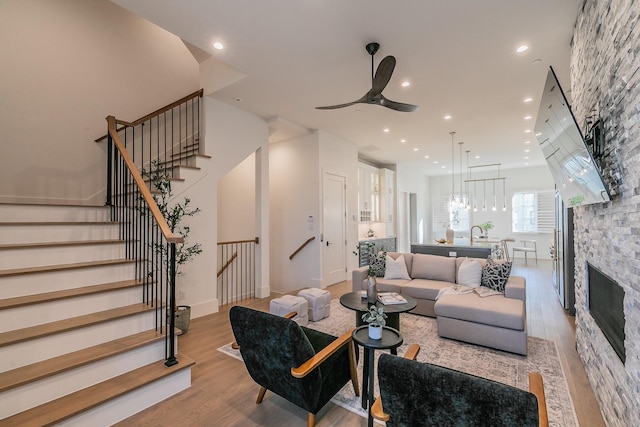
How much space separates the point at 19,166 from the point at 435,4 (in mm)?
5508

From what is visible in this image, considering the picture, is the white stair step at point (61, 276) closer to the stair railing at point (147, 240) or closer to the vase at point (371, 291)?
the stair railing at point (147, 240)

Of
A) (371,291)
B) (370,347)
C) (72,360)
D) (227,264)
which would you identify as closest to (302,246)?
(227,264)

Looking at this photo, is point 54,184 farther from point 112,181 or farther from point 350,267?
point 350,267

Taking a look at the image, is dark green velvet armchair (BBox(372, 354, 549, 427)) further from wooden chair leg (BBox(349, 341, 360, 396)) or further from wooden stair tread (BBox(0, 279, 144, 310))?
wooden stair tread (BBox(0, 279, 144, 310))

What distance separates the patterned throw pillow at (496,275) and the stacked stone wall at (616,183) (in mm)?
1211

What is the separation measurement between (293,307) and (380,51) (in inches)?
126

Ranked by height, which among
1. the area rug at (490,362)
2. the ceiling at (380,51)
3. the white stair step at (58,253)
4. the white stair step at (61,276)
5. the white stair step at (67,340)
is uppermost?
the ceiling at (380,51)

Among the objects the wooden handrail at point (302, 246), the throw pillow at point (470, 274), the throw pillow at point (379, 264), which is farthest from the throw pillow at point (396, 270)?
the wooden handrail at point (302, 246)

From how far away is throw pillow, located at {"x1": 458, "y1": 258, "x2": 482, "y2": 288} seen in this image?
403 centimetres

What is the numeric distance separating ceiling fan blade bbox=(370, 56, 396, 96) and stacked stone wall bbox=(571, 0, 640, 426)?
1476 millimetres

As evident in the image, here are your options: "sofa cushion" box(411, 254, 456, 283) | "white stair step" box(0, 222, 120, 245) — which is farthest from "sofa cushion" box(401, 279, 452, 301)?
"white stair step" box(0, 222, 120, 245)

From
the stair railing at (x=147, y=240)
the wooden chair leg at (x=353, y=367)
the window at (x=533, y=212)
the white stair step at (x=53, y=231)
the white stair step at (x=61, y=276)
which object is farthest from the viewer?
the window at (x=533, y=212)

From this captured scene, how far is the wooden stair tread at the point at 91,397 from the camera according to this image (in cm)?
179

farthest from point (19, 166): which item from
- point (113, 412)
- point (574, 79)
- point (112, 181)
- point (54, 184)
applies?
point (574, 79)
